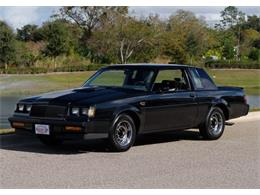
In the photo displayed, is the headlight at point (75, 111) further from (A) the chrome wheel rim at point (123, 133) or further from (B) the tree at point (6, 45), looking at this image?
(B) the tree at point (6, 45)

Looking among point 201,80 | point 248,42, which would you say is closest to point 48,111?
point 201,80

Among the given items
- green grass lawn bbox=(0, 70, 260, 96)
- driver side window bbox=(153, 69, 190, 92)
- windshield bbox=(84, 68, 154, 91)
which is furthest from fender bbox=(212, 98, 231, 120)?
green grass lawn bbox=(0, 70, 260, 96)

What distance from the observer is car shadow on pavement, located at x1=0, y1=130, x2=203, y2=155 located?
9812 mm

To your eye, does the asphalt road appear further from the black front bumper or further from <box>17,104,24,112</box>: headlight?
<box>17,104,24,112</box>: headlight

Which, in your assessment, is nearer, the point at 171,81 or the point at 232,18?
the point at 171,81

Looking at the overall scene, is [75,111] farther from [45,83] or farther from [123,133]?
[45,83]

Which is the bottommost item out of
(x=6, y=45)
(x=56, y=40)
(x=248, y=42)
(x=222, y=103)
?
(x=222, y=103)

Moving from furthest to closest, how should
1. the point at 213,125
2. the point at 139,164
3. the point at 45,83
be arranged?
the point at 45,83 < the point at 213,125 < the point at 139,164

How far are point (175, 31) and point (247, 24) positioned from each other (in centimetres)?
4611

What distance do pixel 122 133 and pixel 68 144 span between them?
3.98ft

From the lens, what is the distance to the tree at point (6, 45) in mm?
43531

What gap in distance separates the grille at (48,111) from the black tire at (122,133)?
829 mm

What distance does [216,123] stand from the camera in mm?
11680

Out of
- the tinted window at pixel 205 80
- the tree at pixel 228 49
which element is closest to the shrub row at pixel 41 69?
the tree at pixel 228 49
